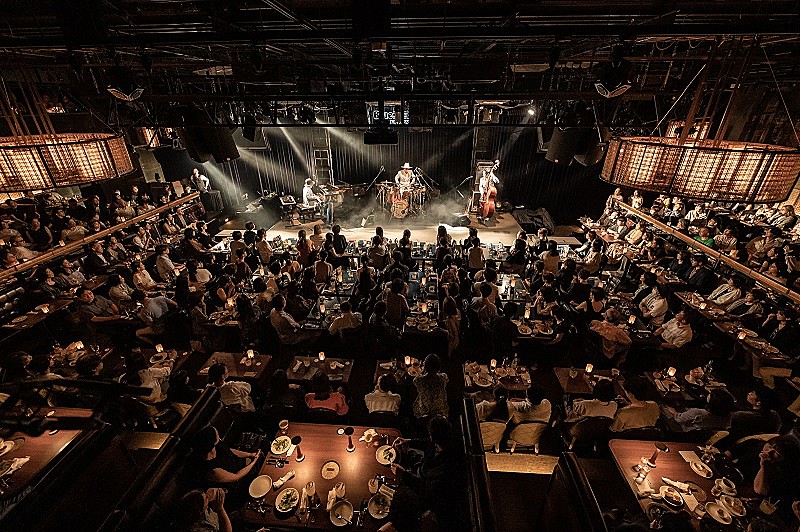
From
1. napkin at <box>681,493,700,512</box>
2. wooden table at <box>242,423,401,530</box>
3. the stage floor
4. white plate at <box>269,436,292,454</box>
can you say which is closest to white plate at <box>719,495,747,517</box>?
napkin at <box>681,493,700,512</box>

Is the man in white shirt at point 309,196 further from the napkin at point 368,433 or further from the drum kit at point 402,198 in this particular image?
the napkin at point 368,433

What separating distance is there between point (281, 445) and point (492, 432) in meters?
2.56

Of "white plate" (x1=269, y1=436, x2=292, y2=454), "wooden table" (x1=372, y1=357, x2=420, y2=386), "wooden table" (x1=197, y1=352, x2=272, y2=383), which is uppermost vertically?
"white plate" (x1=269, y1=436, x2=292, y2=454)

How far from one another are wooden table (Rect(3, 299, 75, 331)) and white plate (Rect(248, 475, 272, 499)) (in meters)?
6.07

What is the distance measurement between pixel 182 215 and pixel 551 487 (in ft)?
42.1

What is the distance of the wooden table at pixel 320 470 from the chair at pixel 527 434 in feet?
5.10

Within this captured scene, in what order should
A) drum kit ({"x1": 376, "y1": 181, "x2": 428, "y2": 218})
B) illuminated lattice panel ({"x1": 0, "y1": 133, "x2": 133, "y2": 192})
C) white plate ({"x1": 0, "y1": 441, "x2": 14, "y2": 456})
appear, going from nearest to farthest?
1. illuminated lattice panel ({"x1": 0, "y1": 133, "x2": 133, "y2": 192})
2. white plate ({"x1": 0, "y1": 441, "x2": 14, "y2": 456})
3. drum kit ({"x1": 376, "y1": 181, "x2": 428, "y2": 218})

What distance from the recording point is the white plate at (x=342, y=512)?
3518 millimetres

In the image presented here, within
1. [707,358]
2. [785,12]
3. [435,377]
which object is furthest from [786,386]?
[435,377]

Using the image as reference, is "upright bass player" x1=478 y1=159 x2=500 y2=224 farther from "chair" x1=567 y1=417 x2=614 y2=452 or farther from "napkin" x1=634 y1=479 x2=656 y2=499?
"napkin" x1=634 y1=479 x2=656 y2=499

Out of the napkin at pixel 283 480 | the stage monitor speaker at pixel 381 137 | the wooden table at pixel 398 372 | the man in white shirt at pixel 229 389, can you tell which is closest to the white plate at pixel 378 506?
the napkin at pixel 283 480

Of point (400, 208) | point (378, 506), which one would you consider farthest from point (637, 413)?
point (400, 208)

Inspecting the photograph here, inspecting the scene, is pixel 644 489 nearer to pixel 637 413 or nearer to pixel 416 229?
pixel 637 413

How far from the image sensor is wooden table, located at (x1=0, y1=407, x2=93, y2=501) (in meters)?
3.93
